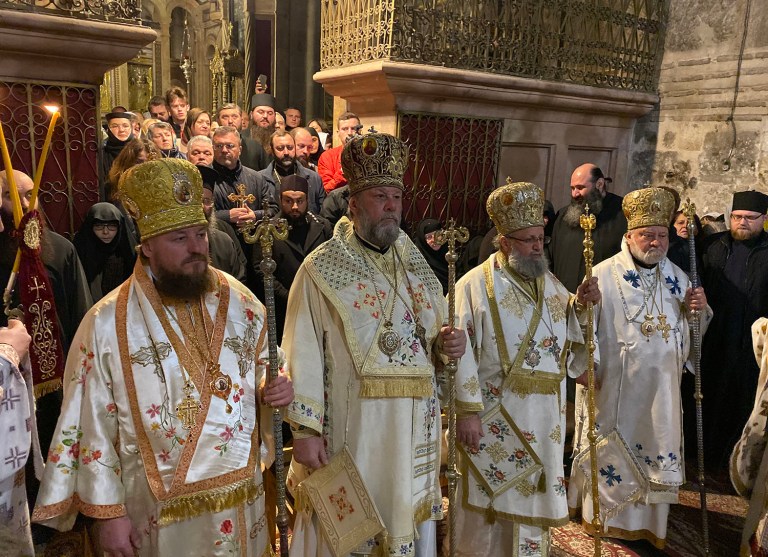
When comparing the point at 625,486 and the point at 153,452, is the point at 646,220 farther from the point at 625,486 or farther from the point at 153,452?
the point at 153,452

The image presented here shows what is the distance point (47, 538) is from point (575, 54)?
658 cm

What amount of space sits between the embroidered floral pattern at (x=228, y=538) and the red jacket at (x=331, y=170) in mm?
3954

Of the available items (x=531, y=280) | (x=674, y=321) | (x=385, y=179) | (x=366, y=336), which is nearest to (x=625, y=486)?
(x=674, y=321)

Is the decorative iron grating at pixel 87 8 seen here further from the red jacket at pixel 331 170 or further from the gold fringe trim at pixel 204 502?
the gold fringe trim at pixel 204 502

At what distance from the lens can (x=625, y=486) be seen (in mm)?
4031

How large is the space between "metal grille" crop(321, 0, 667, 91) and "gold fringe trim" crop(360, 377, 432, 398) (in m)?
3.88

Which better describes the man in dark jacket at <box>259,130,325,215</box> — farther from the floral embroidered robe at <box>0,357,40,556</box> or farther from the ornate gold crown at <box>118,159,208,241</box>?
the floral embroidered robe at <box>0,357,40,556</box>

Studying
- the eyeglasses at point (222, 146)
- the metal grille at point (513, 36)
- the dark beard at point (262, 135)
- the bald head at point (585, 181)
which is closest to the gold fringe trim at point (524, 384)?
the bald head at point (585, 181)

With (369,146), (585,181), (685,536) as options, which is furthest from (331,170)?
(685,536)

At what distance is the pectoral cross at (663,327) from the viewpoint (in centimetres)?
400

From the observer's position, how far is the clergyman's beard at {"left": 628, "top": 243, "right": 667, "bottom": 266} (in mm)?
4027

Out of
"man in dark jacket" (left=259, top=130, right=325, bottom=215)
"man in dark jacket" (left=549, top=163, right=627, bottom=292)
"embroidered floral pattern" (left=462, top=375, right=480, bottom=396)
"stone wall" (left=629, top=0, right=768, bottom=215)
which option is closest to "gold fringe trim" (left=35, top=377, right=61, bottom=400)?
"embroidered floral pattern" (left=462, top=375, right=480, bottom=396)

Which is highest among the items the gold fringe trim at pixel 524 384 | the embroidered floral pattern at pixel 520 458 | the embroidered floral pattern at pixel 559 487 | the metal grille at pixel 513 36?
the metal grille at pixel 513 36

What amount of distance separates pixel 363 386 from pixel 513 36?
507 cm
